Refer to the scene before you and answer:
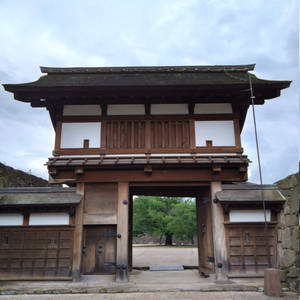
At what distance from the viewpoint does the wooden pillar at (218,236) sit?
27.7 ft

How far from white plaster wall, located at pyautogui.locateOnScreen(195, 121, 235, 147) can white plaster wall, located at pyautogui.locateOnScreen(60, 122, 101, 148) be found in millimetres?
3460

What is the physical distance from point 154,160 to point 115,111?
7.59ft

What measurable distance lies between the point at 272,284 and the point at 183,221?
23.0m

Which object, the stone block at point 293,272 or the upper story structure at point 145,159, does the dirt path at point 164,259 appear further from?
the stone block at point 293,272

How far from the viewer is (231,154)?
30.6ft

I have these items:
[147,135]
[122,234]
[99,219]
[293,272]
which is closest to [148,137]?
[147,135]

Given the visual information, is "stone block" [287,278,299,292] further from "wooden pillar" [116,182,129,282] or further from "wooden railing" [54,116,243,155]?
"wooden pillar" [116,182,129,282]

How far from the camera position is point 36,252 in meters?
8.62

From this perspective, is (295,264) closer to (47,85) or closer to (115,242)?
(115,242)

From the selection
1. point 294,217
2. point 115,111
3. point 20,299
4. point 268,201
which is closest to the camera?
point 20,299

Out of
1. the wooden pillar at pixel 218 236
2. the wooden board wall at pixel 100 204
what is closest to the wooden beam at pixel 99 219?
the wooden board wall at pixel 100 204

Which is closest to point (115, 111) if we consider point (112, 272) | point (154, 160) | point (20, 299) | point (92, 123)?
point (92, 123)

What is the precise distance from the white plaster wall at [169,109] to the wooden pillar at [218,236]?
2686 millimetres

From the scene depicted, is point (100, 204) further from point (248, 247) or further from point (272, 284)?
point (272, 284)
